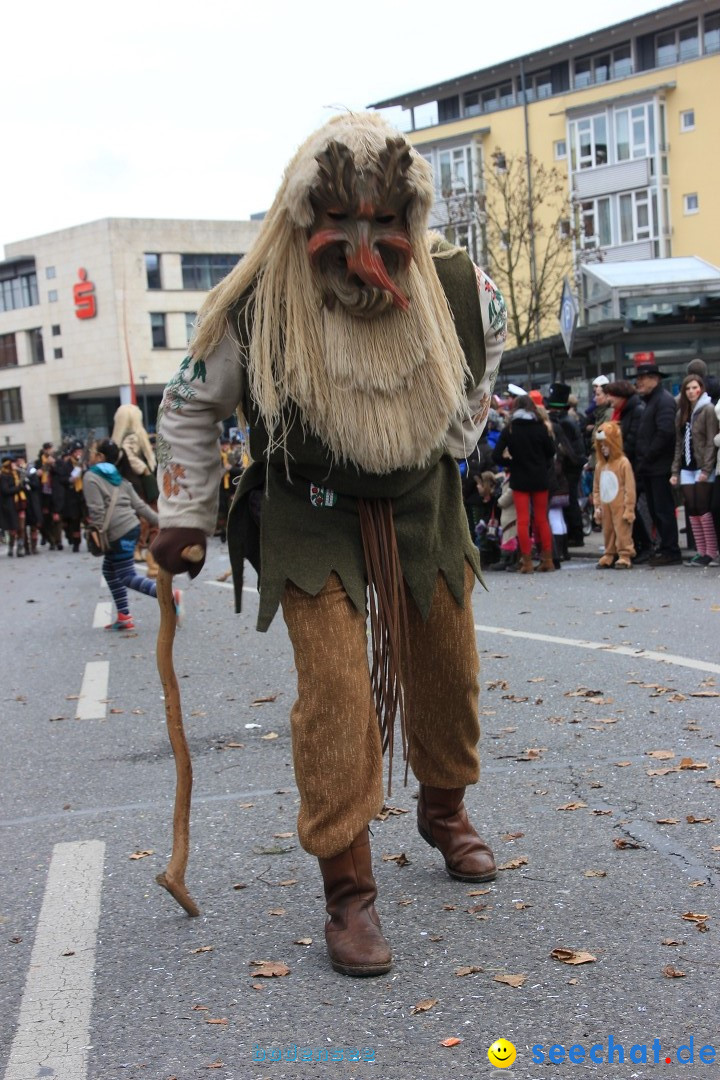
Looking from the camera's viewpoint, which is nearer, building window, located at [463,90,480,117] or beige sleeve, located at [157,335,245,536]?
beige sleeve, located at [157,335,245,536]

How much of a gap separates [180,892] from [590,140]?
55981 mm

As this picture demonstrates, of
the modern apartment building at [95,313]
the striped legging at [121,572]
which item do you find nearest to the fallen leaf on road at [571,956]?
the striped legging at [121,572]

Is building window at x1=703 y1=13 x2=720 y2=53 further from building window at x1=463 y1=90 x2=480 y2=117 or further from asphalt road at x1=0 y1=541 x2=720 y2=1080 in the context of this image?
asphalt road at x1=0 y1=541 x2=720 y2=1080

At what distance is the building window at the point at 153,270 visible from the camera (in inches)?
2938

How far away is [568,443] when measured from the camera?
1377 cm

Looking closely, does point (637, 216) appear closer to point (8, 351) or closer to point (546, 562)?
point (8, 351)

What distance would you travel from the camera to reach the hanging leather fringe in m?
3.41

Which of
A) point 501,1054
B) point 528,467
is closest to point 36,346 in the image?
point 528,467

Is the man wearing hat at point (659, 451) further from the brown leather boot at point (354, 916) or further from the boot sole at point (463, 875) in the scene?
the brown leather boot at point (354, 916)

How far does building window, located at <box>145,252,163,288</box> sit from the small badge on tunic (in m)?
73.6

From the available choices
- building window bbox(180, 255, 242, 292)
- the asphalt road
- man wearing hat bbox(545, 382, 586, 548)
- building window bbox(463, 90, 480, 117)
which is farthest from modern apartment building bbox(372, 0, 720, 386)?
the asphalt road

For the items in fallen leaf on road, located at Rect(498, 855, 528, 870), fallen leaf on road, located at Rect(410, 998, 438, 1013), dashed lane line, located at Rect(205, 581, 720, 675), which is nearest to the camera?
fallen leaf on road, located at Rect(410, 998, 438, 1013)

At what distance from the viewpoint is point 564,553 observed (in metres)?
13.9

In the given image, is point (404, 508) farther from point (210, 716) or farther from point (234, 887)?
point (210, 716)
